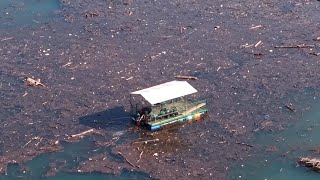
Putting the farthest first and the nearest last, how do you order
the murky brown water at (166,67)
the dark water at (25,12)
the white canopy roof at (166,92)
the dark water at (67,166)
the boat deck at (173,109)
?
the dark water at (25,12) < the boat deck at (173,109) < the murky brown water at (166,67) < the white canopy roof at (166,92) < the dark water at (67,166)

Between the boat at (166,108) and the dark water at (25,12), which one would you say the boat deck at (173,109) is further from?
the dark water at (25,12)

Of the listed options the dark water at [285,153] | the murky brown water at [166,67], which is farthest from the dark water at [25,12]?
the dark water at [285,153]

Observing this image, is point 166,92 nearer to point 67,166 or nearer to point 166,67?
point 67,166

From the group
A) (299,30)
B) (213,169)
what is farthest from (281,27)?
(213,169)

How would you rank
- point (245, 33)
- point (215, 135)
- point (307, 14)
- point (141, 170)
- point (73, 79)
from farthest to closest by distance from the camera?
point (307, 14), point (245, 33), point (73, 79), point (215, 135), point (141, 170)

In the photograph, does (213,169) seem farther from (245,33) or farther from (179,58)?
(245,33)

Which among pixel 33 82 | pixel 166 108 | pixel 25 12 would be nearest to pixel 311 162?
pixel 166 108
